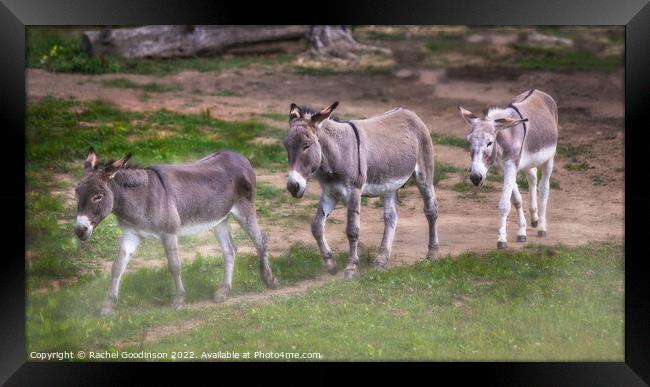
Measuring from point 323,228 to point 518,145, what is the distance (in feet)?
8.40

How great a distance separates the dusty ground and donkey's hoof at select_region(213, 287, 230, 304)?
649mm

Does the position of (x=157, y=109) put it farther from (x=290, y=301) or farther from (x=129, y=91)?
(x=290, y=301)

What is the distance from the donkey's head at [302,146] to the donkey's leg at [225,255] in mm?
962

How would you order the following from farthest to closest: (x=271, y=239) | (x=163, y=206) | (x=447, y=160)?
(x=447, y=160) < (x=271, y=239) < (x=163, y=206)

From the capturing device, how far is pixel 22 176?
33.3 ft

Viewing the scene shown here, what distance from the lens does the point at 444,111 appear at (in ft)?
45.1

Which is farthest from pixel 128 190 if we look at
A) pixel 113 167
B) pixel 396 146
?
pixel 396 146

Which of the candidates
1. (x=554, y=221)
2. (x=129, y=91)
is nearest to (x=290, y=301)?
(x=554, y=221)

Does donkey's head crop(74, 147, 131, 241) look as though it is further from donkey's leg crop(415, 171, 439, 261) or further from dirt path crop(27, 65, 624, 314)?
donkey's leg crop(415, 171, 439, 261)

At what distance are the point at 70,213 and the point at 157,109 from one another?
232 cm

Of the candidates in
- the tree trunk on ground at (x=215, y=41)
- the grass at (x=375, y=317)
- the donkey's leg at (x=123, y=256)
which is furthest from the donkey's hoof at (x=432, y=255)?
the tree trunk on ground at (x=215, y=41)

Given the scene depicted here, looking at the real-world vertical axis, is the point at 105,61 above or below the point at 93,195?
above

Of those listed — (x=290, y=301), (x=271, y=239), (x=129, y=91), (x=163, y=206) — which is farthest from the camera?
(x=129, y=91)

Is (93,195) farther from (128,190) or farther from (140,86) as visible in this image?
(140,86)
